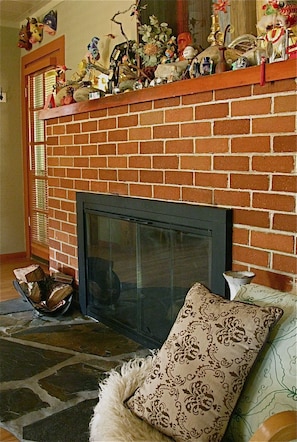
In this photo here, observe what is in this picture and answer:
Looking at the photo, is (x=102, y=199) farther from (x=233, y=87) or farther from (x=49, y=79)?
A: (x=49, y=79)

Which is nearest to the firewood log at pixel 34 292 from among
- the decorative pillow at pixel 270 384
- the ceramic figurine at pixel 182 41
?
the ceramic figurine at pixel 182 41

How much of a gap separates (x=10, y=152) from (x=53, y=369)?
10.5 feet

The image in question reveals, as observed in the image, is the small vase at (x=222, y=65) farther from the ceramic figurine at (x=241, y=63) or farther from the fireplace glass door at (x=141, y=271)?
the fireplace glass door at (x=141, y=271)

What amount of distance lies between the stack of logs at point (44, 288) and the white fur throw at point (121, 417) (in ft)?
5.60

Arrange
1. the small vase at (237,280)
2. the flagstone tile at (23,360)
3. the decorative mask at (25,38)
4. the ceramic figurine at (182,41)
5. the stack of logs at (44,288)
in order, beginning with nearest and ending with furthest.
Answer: the small vase at (237,280) < the flagstone tile at (23,360) < the ceramic figurine at (182,41) < the stack of logs at (44,288) < the decorative mask at (25,38)

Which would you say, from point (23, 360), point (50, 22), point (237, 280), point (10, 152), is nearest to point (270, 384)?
point (237, 280)

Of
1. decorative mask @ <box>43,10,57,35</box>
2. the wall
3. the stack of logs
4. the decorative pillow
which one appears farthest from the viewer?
the wall

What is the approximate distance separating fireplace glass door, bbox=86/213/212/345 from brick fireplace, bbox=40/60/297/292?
0.20m

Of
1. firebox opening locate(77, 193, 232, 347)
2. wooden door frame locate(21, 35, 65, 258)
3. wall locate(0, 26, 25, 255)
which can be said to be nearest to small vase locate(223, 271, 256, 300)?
firebox opening locate(77, 193, 232, 347)

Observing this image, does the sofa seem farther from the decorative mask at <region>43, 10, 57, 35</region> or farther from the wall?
the wall

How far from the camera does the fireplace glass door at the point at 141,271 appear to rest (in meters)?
2.43

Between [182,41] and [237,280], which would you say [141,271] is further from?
[182,41]

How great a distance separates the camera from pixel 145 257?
2.72 metres

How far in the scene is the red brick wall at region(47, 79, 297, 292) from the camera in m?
1.91
